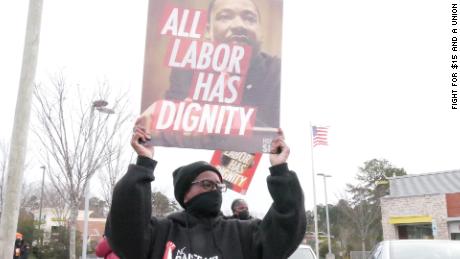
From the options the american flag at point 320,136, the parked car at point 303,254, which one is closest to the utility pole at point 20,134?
the parked car at point 303,254

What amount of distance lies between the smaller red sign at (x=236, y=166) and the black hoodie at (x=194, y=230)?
2.19 m

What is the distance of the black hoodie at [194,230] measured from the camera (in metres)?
1.95

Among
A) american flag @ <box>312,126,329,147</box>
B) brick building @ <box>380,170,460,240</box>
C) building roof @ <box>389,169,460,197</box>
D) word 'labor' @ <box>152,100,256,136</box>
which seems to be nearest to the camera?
word 'labor' @ <box>152,100,256,136</box>

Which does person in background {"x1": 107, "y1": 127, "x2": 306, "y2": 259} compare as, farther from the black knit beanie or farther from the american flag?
the american flag

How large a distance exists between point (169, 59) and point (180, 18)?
301 mm

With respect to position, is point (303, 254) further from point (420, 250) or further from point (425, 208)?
point (425, 208)

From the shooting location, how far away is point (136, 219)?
1.96 metres

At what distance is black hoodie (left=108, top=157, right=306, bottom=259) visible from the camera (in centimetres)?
195

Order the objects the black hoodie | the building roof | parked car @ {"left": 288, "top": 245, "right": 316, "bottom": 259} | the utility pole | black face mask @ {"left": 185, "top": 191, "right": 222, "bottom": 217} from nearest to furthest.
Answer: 1. the black hoodie
2. black face mask @ {"left": 185, "top": 191, "right": 222, "bottom": 217}
3. the utility pole
4. parked car @ {"left": 288, "top": 245, "right": 316, "bottom": 259}
5. the building roof

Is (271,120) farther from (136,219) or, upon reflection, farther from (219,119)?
(136,219)

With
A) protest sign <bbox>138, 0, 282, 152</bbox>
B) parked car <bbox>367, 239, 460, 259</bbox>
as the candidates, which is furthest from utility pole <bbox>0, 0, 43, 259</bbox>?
parked car <bbox>367, 239, 460, 259</bbox>

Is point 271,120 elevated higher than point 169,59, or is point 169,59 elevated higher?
point 169,59

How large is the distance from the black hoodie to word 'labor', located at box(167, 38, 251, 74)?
1.03 metres

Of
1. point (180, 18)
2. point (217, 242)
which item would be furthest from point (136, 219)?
point (180, 18)
